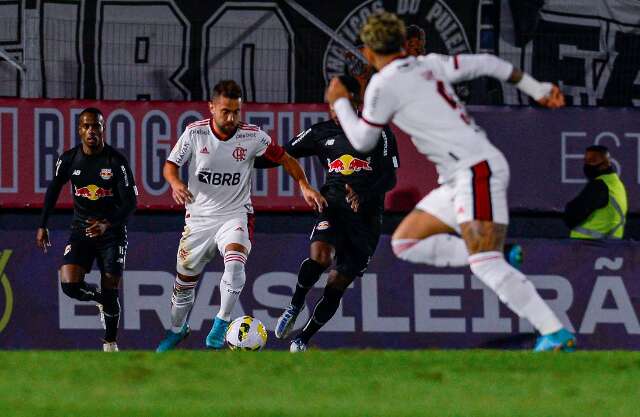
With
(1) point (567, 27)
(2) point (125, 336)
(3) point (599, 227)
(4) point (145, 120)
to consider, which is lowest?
(2) point (125, 336)

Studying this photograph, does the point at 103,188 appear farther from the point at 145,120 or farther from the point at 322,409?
the point at 322,409

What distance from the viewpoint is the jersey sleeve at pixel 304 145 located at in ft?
40.7

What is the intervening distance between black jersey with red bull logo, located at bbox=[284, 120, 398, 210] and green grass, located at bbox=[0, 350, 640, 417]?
11.2 ft

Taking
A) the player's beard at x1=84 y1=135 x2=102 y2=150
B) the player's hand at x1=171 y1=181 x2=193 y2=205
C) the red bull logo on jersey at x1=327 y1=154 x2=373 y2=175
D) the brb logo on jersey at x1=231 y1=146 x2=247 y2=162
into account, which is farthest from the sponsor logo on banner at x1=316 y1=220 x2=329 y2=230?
the player's beard at x1=84 y1=135 x2=102 y2=150

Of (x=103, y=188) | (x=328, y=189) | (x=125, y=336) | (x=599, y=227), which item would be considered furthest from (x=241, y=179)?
(x=599, y=227)

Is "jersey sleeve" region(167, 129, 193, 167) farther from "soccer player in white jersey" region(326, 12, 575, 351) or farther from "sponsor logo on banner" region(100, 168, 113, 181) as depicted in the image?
"soccer player in white jersey" region(326, 12, 575, 351)

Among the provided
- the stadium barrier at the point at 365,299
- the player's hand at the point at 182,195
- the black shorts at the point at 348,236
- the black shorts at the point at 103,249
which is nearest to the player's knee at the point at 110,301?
the black shorts at the point at 103,249

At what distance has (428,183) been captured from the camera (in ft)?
50.1

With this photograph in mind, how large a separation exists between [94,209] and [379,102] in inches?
200

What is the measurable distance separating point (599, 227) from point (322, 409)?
8.72m

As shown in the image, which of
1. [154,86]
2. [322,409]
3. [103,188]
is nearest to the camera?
[322,409]

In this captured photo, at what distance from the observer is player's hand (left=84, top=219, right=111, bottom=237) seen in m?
12.7

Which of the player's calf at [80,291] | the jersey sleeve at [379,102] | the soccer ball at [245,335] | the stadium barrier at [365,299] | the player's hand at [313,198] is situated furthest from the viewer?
the stadium barrier at [365,299]

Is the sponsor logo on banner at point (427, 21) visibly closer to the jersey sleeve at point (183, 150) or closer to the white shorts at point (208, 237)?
the jersey sleeve at point (183, 150)
